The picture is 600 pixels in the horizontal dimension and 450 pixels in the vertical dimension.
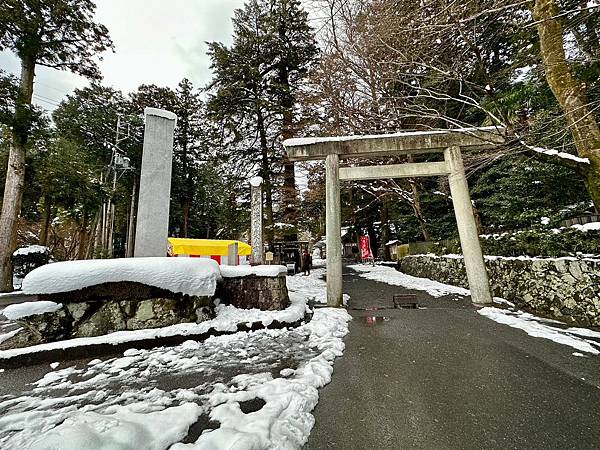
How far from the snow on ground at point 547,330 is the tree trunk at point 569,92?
2.00 m

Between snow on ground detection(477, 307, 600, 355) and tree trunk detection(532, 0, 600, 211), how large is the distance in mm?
2001

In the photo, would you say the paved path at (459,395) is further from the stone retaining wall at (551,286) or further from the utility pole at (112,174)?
the utility pole at (112,174)

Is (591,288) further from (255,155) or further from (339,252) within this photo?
(255,155)

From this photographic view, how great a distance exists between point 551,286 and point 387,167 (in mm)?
3906

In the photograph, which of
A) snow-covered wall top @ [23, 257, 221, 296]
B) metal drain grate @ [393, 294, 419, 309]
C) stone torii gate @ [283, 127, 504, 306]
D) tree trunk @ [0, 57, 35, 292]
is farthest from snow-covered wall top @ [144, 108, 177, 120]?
tree trunk @ [0, 57, 35, 292]

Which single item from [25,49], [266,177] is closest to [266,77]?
[266,177]

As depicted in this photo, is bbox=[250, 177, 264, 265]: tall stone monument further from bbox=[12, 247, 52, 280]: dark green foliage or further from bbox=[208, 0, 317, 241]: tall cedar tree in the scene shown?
bbox=[12, 247, 52, 280]: dark green foliage

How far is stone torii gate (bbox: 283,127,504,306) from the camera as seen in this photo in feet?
18.6

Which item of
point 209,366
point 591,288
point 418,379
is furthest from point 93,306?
point 591,288

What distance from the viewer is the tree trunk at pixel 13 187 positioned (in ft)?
27.3

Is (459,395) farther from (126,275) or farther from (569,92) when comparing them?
(569,92)

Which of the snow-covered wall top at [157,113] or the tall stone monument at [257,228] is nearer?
the snow-covered wall top at [157,113]

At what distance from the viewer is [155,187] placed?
16.1ft

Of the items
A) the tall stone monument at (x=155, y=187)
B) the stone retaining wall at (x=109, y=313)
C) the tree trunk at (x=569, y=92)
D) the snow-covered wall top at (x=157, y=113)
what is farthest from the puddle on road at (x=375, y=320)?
the snow-covered wall top at (x=157, y=113)
